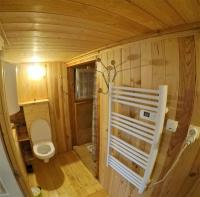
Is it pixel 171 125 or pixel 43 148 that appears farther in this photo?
pixel 43 148

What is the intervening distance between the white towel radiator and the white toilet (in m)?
1.48

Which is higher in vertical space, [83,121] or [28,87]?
[28,87]

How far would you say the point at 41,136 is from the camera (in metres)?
2.63

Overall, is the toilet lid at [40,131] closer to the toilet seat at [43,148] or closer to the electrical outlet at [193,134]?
the toilet seat at [43,148]

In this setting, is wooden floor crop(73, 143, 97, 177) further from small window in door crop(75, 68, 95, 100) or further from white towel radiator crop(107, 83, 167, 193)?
small window in door crop(75, 68, 95, 100)

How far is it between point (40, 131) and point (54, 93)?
801 mm

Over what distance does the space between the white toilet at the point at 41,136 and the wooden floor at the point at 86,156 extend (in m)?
0.69

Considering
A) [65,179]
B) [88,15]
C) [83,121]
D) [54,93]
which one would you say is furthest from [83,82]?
[88,15]

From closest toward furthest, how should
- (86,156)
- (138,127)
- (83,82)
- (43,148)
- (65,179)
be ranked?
(138,127)
(65,179)
(43,148)
(86,156)
(83,82)

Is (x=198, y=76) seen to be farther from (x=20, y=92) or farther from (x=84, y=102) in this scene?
(x=20, y=92)

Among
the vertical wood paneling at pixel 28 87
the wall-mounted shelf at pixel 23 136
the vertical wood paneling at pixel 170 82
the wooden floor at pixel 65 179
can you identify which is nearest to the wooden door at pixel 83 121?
the wooden floor at pixel 65 179

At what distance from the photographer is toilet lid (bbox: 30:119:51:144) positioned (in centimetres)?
254

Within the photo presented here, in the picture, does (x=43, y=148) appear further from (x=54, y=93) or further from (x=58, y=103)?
(x=54, y=93)

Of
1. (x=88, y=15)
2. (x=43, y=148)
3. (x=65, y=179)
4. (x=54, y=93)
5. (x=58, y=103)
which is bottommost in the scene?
(x=65, y=179)
